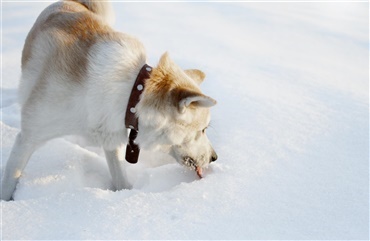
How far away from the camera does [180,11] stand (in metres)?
6.42

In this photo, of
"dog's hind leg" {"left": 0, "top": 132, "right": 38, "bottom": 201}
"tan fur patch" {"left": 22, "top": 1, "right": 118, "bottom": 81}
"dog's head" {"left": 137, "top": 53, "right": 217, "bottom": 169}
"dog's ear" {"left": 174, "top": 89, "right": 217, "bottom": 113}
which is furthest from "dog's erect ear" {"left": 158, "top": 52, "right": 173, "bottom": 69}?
"dog's hind leg" {"left": 0, "top": 132, "right": 38, "bottom": 201}

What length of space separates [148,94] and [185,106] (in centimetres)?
21

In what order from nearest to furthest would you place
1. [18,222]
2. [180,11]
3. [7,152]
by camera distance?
[18,222]
[7,152]
[180,11]

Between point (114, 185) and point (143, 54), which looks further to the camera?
point (114, 185)

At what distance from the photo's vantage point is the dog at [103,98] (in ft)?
6.36

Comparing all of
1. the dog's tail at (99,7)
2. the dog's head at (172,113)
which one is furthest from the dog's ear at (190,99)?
the dog's tail at (99,7)

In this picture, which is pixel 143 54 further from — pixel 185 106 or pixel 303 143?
pixel 303 143

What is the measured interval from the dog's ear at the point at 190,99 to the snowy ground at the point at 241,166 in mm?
530

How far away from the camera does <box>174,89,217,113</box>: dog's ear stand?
180 cm

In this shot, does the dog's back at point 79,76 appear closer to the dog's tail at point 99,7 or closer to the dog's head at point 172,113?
the dog's head at point 172,113

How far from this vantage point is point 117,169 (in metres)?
2.48

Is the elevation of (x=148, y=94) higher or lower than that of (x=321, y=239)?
higher

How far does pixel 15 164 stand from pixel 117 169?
0.65 meters

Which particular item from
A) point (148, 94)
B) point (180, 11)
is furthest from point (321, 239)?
point (180, 11)
